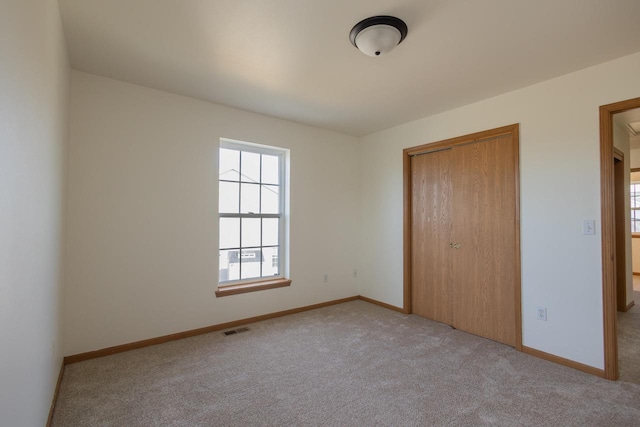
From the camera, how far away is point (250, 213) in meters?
3.86

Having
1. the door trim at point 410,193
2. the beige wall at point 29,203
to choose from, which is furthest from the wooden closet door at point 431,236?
the beige wall at point 29,203

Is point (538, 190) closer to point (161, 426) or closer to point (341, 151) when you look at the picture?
point (341, 151)

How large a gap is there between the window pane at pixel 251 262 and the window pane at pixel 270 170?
911 millimetres

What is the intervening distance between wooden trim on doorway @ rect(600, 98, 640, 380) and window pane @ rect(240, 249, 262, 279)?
337 cm

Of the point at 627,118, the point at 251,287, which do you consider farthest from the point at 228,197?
the point at 627,118

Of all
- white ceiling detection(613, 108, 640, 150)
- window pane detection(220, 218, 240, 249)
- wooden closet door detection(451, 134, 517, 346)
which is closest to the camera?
wooden closet door detection(451, 134, 517, 346)

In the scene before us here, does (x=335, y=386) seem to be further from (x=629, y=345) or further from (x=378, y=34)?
(x=629, y=345)

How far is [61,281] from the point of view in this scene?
7.89ft

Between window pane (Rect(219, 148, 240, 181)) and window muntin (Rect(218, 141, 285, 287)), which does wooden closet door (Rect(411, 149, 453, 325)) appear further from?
window pane (Rect(219, 148, 240, 181))

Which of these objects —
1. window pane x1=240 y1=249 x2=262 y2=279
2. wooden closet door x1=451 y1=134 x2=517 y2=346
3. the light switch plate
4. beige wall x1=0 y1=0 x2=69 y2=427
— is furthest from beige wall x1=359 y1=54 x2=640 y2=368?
beige wall x1=0 y1=0 x2=69 y2=427

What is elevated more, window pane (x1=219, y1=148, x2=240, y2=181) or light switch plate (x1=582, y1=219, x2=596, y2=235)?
window pane (x1=219, y1=148, x2=240, y2=181)

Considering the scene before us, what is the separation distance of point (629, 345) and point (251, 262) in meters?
4.00

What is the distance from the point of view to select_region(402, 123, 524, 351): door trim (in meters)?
2.99

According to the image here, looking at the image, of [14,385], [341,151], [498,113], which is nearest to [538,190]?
[498,113]
